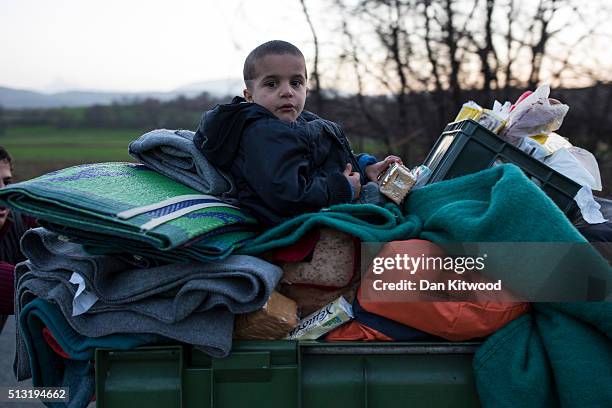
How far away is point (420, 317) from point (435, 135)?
179 inches

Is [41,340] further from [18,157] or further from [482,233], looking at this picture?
[18,157]

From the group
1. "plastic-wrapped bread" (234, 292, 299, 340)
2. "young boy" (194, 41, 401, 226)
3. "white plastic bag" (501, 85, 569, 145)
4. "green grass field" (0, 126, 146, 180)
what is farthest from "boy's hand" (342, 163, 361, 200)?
"green grass field" (0, 126, 146, 180)

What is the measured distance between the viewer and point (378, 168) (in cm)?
300

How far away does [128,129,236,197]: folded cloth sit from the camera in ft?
8.59

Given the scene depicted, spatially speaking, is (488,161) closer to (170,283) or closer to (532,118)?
(532,118)

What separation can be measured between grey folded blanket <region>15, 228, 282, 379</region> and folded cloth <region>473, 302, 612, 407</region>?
0.73 meters

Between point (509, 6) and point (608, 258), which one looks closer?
point (608, 258)

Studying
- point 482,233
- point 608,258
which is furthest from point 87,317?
point 608,258

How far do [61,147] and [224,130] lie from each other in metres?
17.2

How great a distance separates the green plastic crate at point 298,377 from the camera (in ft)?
7.20

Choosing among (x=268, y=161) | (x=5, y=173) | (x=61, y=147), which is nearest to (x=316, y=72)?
(x=5, y=173)

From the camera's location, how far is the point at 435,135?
6.62m

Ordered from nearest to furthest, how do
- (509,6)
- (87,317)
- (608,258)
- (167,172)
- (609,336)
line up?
(609,336) → (87,317) → (608,258) → (167,172) → (509,6)

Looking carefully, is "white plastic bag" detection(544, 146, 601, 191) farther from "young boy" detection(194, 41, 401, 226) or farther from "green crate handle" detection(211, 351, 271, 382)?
"green crate handle" detection(211, 351, 271, 382)
